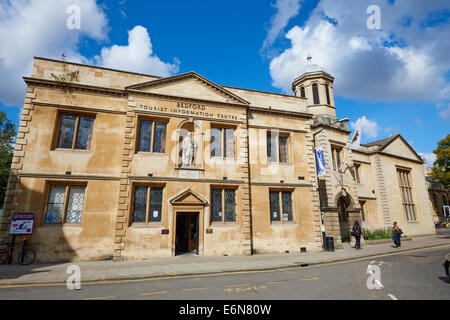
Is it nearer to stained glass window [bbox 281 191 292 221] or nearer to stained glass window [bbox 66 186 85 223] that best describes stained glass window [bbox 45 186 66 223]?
stained glass window [bbox 66 186 85 223]

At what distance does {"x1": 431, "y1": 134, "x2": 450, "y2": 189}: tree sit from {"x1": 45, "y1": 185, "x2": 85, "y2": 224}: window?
42.0 metres

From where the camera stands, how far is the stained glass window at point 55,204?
1280 centimetres

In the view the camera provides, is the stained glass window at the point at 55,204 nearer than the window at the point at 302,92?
Yes

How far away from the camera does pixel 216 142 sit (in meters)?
16.5

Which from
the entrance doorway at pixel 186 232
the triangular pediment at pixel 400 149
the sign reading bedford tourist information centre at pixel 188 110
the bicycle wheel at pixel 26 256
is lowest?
the bicycle wheel at pixel 26 256

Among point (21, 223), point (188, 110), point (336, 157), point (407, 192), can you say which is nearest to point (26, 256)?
point (21, 223)

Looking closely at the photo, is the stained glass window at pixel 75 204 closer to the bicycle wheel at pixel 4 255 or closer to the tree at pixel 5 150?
the bicycle wheel at pixel 4 255

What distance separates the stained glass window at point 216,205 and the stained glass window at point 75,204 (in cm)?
778

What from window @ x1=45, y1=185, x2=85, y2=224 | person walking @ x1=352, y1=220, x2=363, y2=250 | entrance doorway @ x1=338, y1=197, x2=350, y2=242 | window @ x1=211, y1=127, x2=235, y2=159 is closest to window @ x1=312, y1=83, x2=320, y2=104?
entrance doorway @ x1=338, y1=197, x2=350, y2=242

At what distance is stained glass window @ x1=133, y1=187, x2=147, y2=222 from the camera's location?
45.0 feet

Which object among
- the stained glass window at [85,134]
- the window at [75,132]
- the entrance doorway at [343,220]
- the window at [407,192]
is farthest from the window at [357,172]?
the window at [75,132]
